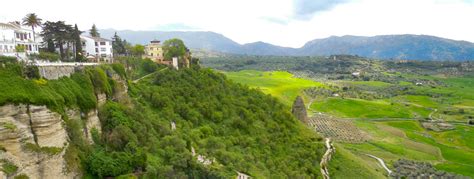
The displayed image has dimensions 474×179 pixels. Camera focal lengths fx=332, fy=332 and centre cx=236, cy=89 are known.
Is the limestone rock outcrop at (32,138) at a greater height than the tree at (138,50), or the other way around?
the tree at (138,50)

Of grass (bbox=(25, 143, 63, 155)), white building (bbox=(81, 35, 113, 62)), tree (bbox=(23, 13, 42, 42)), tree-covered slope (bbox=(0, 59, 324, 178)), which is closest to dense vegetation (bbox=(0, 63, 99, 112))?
tree-covered slope (bbox=(0, 59, 324, 178))

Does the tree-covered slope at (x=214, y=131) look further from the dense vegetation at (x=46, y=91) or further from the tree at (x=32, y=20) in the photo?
the tree at (x=32, y=20)

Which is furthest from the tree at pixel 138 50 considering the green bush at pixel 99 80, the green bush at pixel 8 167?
the green bush at pixel 8 167

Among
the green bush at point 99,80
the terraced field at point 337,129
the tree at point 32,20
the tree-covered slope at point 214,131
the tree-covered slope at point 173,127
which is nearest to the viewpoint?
the tree-covered slope at point 173,127

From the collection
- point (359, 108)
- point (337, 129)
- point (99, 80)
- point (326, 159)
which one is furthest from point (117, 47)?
point (359, 108)

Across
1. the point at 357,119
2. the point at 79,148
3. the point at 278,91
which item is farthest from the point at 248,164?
the point at 278,91

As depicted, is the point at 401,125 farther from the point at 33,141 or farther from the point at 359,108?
the point at 33,141

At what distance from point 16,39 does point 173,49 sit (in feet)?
98.1

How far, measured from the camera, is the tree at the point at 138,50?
70500 millimetres

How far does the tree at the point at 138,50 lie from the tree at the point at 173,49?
500 centimetres

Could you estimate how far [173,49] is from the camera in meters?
67.4

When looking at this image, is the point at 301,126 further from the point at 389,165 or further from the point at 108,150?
the point at 108,150

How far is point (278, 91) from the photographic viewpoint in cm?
13762

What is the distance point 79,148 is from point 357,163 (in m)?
44.4
